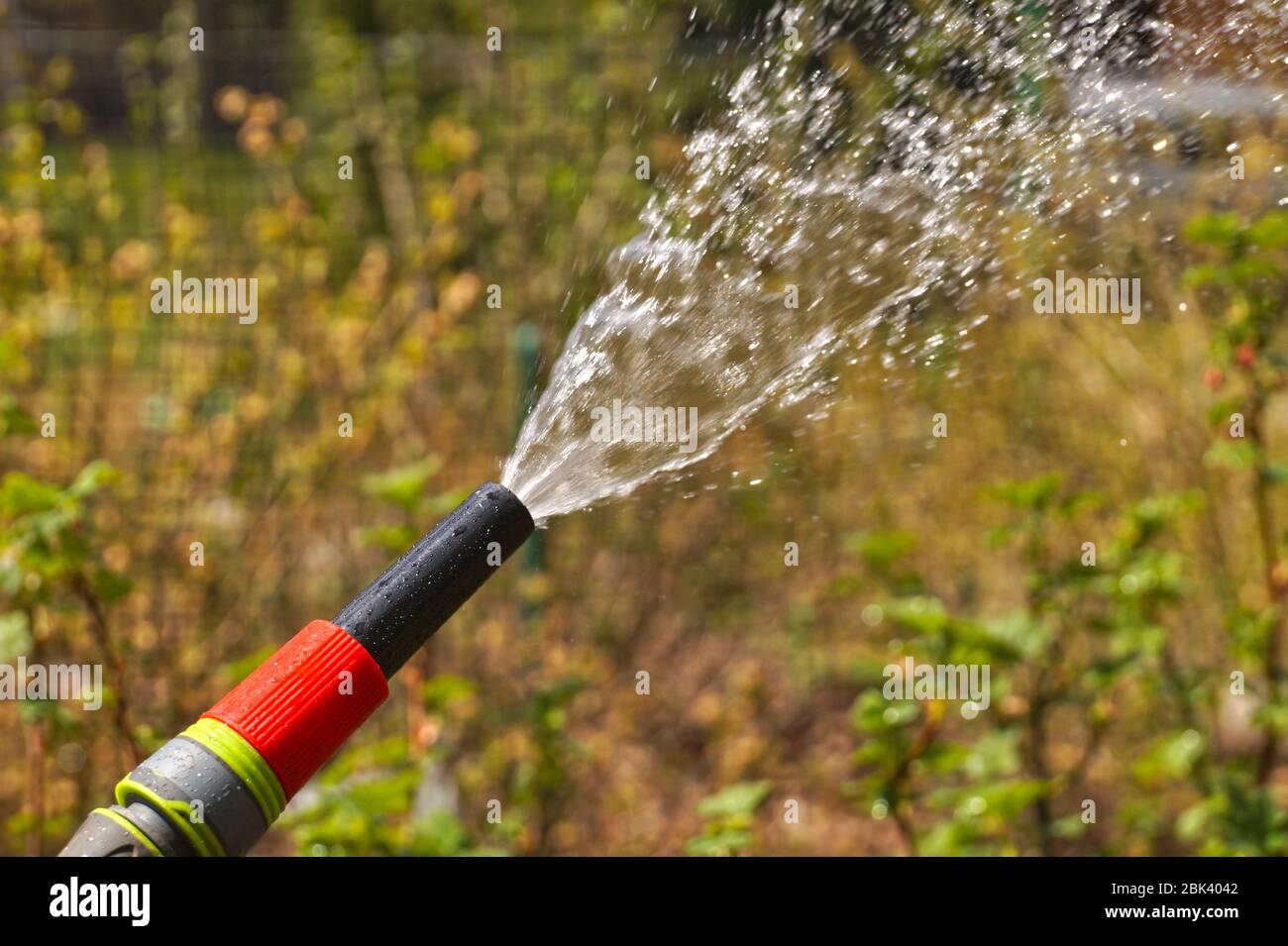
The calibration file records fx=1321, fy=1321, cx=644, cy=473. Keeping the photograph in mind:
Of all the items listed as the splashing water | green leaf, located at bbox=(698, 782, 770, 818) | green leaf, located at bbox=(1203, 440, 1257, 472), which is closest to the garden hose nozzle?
the splashing water

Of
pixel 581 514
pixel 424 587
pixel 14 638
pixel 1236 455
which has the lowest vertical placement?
pixel 424 587

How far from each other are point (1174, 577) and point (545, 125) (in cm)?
234

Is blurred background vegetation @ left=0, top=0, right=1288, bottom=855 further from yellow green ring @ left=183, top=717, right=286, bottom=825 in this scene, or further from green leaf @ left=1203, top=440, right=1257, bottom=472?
yellow green ring @ left=183, top=717, right=286, bottom=825

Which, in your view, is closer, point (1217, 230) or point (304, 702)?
point (304, 702)

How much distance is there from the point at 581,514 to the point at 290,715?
2.61m

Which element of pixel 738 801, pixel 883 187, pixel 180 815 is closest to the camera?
pixel 180 815

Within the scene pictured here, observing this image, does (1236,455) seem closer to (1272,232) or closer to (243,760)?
(1272,232)

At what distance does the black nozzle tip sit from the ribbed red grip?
0.7 inches

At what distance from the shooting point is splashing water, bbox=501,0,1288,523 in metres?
2.30

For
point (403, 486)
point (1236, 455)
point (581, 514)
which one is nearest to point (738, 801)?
point (403, 486)

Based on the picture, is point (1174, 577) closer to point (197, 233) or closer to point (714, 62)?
point (714, 62)

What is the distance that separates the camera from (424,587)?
3.96 ft

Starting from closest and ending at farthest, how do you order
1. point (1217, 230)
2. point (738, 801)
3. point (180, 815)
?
point (180, 815) < point (738, 801) < point (1217, 230)

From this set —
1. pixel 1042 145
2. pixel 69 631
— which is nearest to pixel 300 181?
pixel 69 631
